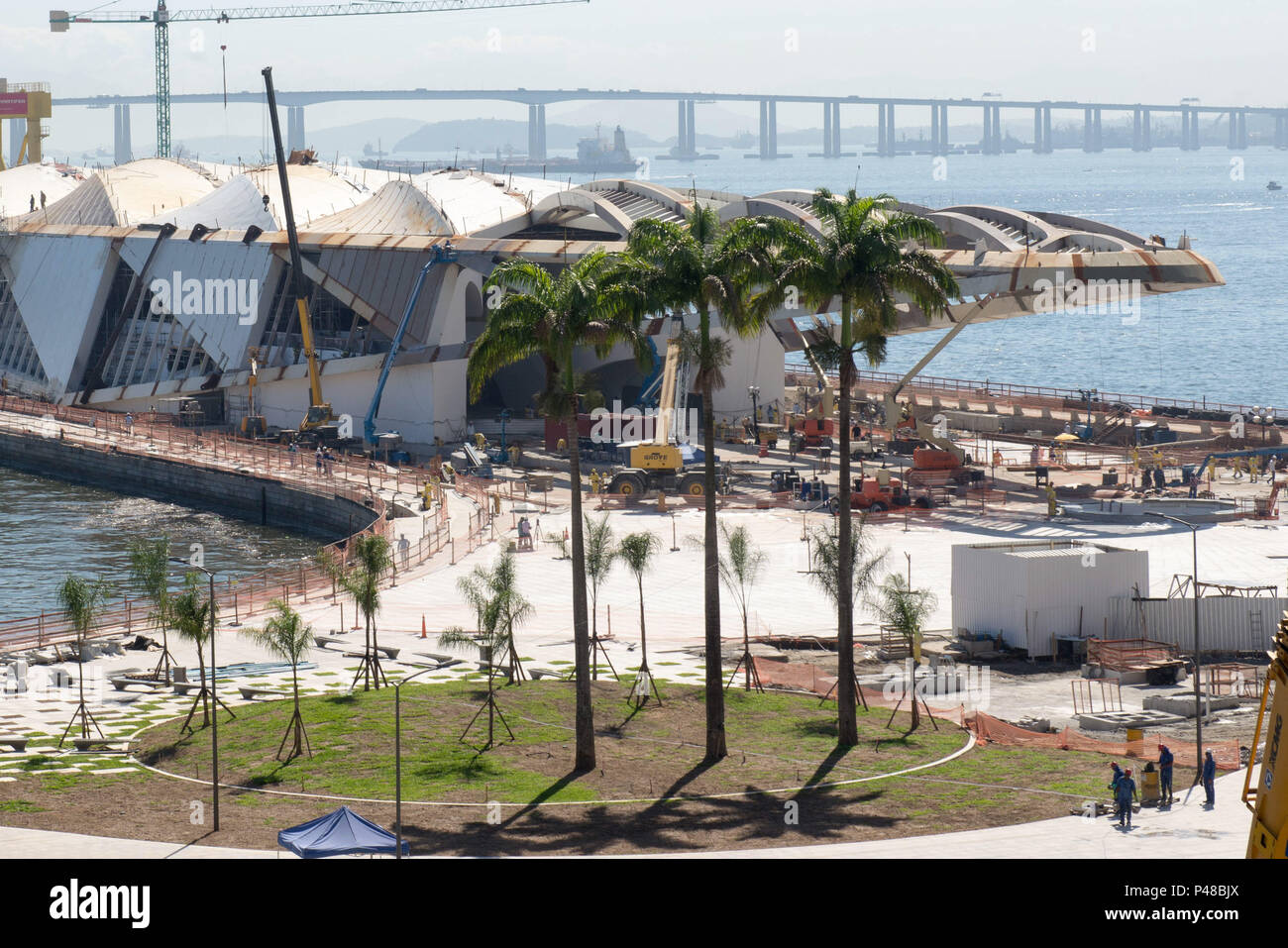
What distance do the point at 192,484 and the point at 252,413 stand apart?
33.6 ft

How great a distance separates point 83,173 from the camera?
134m

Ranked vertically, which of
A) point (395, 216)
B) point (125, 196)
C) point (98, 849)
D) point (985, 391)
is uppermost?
point (125, 196)

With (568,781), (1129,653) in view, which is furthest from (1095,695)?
(568,781)

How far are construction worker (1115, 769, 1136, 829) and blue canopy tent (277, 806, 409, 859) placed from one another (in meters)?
11.6

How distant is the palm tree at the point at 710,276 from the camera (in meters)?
36.8

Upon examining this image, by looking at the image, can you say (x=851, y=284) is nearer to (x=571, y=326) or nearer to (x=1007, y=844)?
(x=571, y=326)

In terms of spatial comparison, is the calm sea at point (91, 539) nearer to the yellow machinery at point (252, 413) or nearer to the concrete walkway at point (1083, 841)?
the yellow machinery at point (252, 413)

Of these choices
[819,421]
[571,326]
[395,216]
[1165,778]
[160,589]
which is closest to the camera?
[1165,778]

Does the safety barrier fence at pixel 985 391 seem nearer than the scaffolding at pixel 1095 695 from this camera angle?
No

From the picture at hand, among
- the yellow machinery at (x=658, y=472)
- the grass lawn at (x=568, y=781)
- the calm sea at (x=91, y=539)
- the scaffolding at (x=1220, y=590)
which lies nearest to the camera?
the grass lawn at (x=568, y=781)

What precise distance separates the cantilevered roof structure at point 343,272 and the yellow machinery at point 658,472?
9431 millimetres

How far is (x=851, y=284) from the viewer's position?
124ft

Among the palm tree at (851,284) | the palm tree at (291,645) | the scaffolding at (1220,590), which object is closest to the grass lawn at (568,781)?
the palm tree at (291,645)

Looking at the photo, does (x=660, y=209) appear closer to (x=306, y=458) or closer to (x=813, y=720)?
(x=306, y=458)
